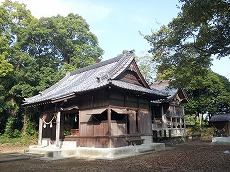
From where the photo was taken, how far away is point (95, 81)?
17.8 meters

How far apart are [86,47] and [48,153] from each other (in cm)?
2556

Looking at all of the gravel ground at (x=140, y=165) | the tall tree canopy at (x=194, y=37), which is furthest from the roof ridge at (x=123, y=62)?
the gravel ground at (x=140, y=165)

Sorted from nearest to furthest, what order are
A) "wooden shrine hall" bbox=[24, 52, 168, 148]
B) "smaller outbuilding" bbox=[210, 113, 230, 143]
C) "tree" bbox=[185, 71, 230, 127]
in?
"wooden shrine hall" bbox=[24, 52, 168, 148]
"smaller outbuilding" bbox=[210, 113, 230, 143]
"tree" bbox=[185, 71, 230, 127]

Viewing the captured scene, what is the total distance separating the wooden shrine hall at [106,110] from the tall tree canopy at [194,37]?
3.60 metres

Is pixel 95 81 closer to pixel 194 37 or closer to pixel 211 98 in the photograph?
pixel 194 37

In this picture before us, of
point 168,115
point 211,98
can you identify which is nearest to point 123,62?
point 168,115

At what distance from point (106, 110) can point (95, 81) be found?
2772 mm

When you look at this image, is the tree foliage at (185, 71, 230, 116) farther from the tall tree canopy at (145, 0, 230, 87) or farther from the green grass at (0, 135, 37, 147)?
the green grass at (0, 135, 37, 147)

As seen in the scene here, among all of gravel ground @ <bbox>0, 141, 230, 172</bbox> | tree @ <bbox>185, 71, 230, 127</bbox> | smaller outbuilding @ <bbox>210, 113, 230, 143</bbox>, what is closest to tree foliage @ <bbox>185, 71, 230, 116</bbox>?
tree @ <bbox>185, 71, 230, 127</bbox>

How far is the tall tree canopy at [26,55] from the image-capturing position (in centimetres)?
2847

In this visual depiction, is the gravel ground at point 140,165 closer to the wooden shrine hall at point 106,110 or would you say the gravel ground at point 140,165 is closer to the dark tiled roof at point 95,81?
the wooden shrine hall at point 106,110

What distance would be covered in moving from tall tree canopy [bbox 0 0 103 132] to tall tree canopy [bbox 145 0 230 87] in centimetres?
1794

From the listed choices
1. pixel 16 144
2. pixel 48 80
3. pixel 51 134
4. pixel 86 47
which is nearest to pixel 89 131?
pixel 51 134

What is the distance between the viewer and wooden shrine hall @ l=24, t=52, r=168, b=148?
1609 centimetres
